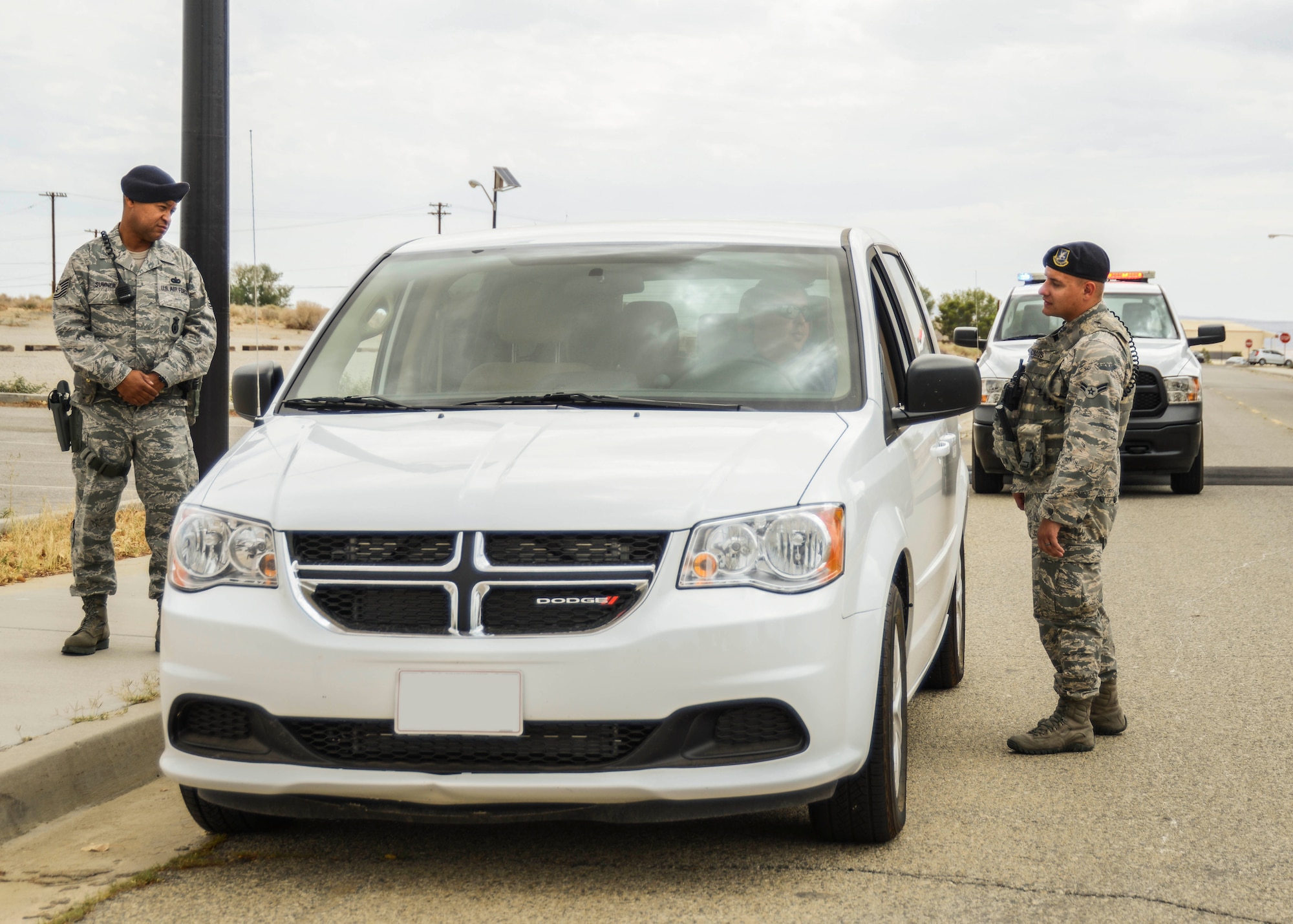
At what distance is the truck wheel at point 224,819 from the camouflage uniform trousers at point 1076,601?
9.01 ft

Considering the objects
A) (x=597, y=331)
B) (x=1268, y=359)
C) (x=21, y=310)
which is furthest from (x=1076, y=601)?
(x=1268, y=359)

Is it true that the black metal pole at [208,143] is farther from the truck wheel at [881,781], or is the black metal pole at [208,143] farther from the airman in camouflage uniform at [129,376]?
the truck wheel at [881,781]

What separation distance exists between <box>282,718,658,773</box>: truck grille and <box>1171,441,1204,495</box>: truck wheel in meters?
11.5

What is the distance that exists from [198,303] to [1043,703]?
3990 millimetres

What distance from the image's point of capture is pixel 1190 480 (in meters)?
14.0

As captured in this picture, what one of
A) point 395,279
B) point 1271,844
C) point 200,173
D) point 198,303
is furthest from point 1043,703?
point 200,173

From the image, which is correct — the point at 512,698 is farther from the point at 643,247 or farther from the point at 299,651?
the point at 643,247

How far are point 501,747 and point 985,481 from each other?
441 inches

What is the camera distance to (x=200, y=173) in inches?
281

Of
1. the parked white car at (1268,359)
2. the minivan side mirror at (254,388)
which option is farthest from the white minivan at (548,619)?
the parked white car at (1268,359)

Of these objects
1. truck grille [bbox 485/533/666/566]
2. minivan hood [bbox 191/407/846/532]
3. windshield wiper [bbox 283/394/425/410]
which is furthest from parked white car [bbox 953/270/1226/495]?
truck grille [bbox 485/533/666/566]

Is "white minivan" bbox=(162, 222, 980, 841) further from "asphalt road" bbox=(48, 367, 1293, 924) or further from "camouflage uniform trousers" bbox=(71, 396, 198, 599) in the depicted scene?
"camouflage uniform trousers" bbox=(71, 396, 198, 599)

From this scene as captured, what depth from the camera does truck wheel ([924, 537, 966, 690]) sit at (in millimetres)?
6270

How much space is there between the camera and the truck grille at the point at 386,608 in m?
3.59
